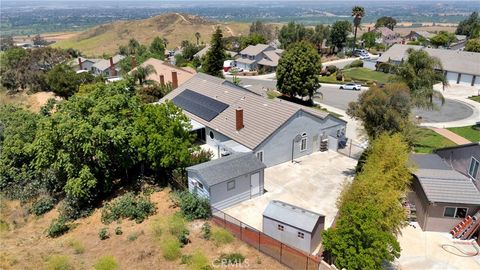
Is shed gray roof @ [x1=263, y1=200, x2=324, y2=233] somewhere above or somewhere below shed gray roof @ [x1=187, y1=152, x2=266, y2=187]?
below

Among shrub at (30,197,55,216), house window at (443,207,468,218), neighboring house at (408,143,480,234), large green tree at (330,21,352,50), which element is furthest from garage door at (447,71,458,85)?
shrub at (30,197,55,216)

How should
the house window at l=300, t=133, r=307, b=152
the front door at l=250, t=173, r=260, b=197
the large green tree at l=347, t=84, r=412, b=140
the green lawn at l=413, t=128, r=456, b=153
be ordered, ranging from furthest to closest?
the green lawn at l=413, t=128, r=456, b=153
the house window at l=300, t=133, r=307, b=152
the large green tree at l=347, t=84, r=412, b=140
the front door at l=250, t=173, r=260, b=197

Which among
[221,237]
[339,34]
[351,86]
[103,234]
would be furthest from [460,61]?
[103,234]

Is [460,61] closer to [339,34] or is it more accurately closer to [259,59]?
[339,34]

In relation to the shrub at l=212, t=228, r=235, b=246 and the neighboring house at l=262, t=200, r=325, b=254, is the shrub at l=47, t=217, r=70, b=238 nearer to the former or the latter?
the shrub at l=212, t=228, r=235, b=246

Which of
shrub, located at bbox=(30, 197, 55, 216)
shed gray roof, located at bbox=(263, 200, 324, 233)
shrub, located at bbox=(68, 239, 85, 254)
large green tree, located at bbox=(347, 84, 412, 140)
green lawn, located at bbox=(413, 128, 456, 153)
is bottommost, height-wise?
shrub, located at bbox=(30, 197, 55, 216)

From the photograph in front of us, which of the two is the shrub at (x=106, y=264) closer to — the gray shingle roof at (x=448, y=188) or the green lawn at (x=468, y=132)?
the gray shingle roof at (x=448, y=188)
